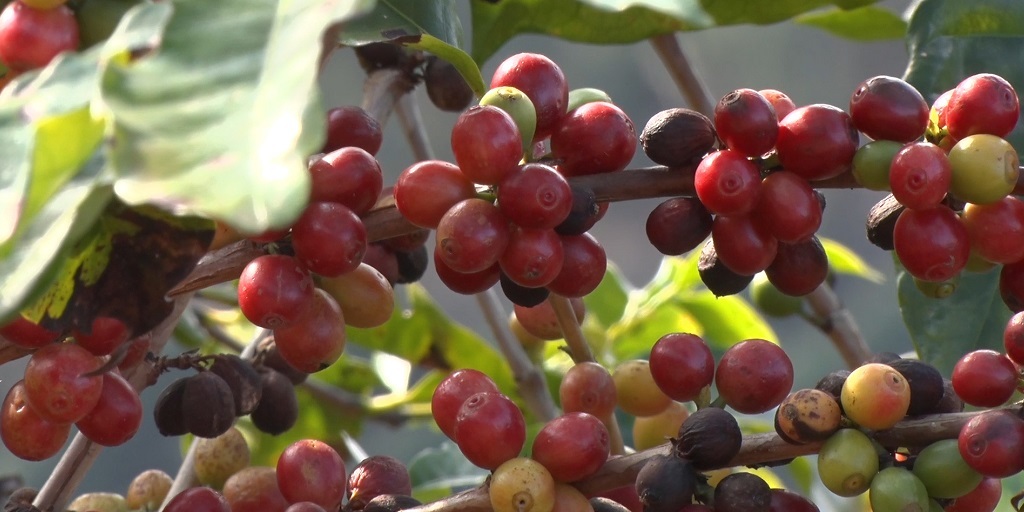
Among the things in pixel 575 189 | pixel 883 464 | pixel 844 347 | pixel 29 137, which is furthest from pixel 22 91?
pixel 844 347

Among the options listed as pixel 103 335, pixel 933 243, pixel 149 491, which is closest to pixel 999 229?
pixel 933 243

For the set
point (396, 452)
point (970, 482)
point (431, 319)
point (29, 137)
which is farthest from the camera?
point (396, 452)

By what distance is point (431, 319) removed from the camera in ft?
3.65

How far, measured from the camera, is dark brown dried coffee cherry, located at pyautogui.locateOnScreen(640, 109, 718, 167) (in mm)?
501

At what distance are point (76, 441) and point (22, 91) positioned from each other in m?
0.29

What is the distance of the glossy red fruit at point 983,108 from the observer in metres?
0.49

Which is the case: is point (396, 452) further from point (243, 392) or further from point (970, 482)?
point (970, 482)

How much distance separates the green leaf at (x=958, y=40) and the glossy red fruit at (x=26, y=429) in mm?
563

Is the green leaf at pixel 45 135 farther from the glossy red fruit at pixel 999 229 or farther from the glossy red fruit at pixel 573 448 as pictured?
the glossy red fruit at pixel 999 229

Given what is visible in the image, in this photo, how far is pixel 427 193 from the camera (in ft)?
1.59

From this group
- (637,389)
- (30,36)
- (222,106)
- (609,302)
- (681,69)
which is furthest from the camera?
Result: (609,302)

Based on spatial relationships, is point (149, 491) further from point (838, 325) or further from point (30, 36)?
point (838, 325)

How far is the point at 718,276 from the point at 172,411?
30 centimetres

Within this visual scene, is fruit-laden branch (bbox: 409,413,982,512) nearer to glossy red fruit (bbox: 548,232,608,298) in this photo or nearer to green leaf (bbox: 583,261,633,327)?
glossy red fruit (bbox: 548,232,608,298)
